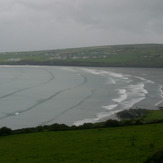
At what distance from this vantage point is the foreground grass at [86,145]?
65.4 ft

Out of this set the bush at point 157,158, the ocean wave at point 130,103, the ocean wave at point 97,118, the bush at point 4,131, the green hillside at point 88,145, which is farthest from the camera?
the ocean wave at point 130,103

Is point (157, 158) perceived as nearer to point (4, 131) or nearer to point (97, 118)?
point (4, 131)

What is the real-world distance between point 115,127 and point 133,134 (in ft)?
14.1

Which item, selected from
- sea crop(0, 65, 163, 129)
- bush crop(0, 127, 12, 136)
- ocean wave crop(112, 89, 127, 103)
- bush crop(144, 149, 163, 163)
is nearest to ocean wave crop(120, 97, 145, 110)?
sea crop(0, 65, 163, 129)

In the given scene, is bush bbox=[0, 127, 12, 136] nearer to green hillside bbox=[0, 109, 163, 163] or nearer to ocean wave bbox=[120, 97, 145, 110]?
green hillside bbox=[0, 109, 163, 163]

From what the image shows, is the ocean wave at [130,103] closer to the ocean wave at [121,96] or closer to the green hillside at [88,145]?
the ocean wave at [121,96]

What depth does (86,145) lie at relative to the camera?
23.2m

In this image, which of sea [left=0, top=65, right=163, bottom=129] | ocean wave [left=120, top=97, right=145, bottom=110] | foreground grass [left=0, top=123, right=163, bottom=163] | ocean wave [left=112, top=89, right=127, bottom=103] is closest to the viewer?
foreground grass [left=0, top=123, right=163, bottom=163]

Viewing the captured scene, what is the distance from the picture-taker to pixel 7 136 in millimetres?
29016

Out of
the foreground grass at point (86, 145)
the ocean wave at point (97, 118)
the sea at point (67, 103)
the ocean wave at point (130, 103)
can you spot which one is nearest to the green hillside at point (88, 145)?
the foreground grass at point (86, 145)

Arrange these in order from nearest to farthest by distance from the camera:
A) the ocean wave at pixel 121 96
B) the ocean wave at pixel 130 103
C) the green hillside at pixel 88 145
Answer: the green hillside at pixel 88 145
the ocean wave at pixel 130 103
the ocean wave at pixel 121 96

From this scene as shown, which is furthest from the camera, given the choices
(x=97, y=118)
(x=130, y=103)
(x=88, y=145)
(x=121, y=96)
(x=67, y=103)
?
(x=121, y=96)

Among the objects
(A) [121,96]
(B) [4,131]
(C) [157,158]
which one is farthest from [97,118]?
(C) [157,158]

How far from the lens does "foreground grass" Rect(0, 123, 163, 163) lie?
19938mm
